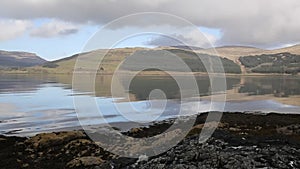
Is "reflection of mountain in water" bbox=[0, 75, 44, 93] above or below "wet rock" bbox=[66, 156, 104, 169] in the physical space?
above

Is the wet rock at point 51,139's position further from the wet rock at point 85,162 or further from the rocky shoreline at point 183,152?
the wet rock at point 85,162

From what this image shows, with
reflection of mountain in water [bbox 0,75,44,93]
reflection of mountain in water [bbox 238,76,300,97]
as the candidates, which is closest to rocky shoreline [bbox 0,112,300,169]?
reflection of mountain in water [bbox 238,76,300,97]

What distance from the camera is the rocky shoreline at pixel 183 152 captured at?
42.2 ft

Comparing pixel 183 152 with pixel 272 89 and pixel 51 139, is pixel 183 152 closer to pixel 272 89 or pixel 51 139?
pixel 51 139

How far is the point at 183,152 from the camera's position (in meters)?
14.0

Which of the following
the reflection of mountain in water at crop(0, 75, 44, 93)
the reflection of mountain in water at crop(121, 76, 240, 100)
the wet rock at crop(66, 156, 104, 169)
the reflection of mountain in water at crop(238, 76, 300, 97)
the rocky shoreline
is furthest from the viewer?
the reflection of mountain in water at crop(0, 75, 44, 93)

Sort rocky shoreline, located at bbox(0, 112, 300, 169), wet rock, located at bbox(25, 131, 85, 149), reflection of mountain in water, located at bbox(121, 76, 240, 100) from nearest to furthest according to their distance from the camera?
rocky shoreline, located at bbox(0, 112, 300, 169) → wet rock, located at bbox(25, 131, 85, 149) → reflection of mountain in water, located at bbox(121, 76, 240, 100)

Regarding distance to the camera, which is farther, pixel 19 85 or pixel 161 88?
pixel 19 85

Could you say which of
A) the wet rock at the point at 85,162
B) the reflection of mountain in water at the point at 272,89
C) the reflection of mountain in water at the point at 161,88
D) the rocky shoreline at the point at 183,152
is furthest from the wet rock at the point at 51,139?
the reflection of mountain in water at the point at 272,89

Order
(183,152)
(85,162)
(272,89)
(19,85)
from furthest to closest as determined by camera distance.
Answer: (19,85)
(272,89)
(85,162)
(183,152)

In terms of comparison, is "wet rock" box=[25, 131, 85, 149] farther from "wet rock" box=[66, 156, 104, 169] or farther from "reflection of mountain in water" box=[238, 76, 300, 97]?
"reflection of mountain in water" box=[238, 76, 300, 97]

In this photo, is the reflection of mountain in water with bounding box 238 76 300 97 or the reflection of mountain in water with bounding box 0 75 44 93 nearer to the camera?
the reflection of mountain in water with bounding box 238 76 300 97

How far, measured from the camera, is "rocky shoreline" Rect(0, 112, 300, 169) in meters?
12.9

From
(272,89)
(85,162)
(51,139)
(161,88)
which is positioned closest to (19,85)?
(161,88)
